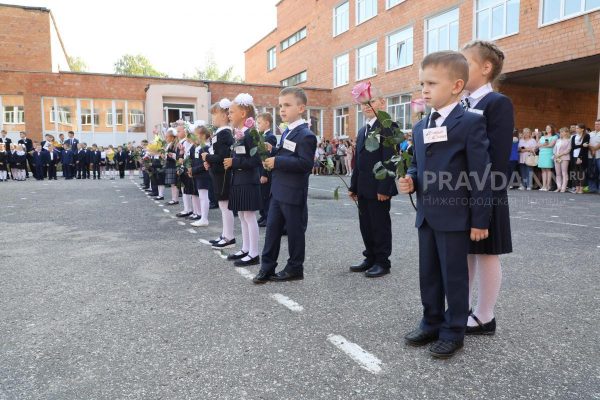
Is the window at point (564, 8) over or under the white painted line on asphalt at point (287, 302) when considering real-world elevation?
over

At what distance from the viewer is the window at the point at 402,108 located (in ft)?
81.7

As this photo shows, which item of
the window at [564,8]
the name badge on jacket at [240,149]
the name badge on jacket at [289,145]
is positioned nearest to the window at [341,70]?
the window at [564,8]

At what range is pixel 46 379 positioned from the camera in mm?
2447

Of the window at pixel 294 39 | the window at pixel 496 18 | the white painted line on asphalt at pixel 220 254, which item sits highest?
the window at pixel 294 39

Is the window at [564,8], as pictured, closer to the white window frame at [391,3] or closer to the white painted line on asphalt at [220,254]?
the white window frame at [391,3]

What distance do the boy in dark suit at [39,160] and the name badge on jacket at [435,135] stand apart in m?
24.0

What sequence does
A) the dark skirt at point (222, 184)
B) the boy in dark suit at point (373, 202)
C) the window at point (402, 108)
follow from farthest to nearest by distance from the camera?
the window at point (402, 108) → the dark skirt at point (222, 184) → the boy in dark suit at point (373, 202)

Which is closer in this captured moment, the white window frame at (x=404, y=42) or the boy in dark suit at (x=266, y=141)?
the boy in dark suit at (x=266, y=141)

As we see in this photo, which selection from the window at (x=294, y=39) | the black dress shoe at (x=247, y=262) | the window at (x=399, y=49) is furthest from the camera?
the window at (x=294, y=39)

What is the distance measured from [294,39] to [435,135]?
37616mm

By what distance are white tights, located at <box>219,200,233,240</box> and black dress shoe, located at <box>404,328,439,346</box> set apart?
11.4 feet

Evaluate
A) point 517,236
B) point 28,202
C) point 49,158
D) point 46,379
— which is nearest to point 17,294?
point 46,379

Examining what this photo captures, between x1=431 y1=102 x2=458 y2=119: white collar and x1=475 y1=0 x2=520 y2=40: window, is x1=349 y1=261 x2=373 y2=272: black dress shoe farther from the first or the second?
x1=475 y1=0 x2=520 y2=40: window

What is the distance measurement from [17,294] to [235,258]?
2164 millimetres
